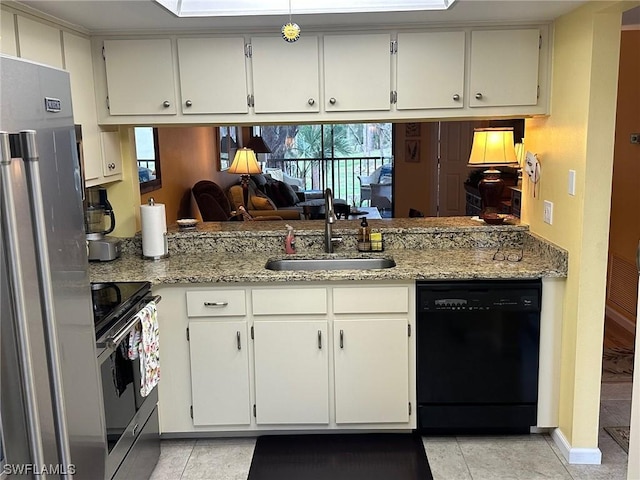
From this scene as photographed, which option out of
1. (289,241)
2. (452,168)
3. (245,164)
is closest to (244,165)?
(245,164)

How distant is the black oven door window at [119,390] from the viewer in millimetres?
2162

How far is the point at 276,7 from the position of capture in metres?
2.69

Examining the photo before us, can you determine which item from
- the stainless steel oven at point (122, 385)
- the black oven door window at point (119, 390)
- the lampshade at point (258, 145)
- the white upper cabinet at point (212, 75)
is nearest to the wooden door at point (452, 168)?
the lampshade at point (258, 145)

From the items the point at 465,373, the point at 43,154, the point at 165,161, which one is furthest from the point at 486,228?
the point at 165,161

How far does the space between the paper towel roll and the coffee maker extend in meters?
0.17

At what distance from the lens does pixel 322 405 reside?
9.68 ft

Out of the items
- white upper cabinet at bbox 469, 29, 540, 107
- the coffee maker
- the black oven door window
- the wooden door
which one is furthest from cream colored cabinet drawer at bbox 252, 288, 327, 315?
the wooden door

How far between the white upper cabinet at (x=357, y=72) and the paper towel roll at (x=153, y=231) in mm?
1074

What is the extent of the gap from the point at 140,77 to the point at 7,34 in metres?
0.83

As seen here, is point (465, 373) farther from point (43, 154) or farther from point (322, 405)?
point (43, 154)

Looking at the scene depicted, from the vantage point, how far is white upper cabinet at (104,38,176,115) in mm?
2982

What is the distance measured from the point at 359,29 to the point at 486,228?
4.35ft

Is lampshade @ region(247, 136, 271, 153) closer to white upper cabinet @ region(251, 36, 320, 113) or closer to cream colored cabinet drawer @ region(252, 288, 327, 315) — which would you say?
white upper cabinet @ region(251, 36, 320, 113)

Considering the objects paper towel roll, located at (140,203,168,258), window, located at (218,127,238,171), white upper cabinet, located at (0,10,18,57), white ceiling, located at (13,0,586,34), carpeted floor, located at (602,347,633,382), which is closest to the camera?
white upper cabinet, located at (0,10,18,57)
